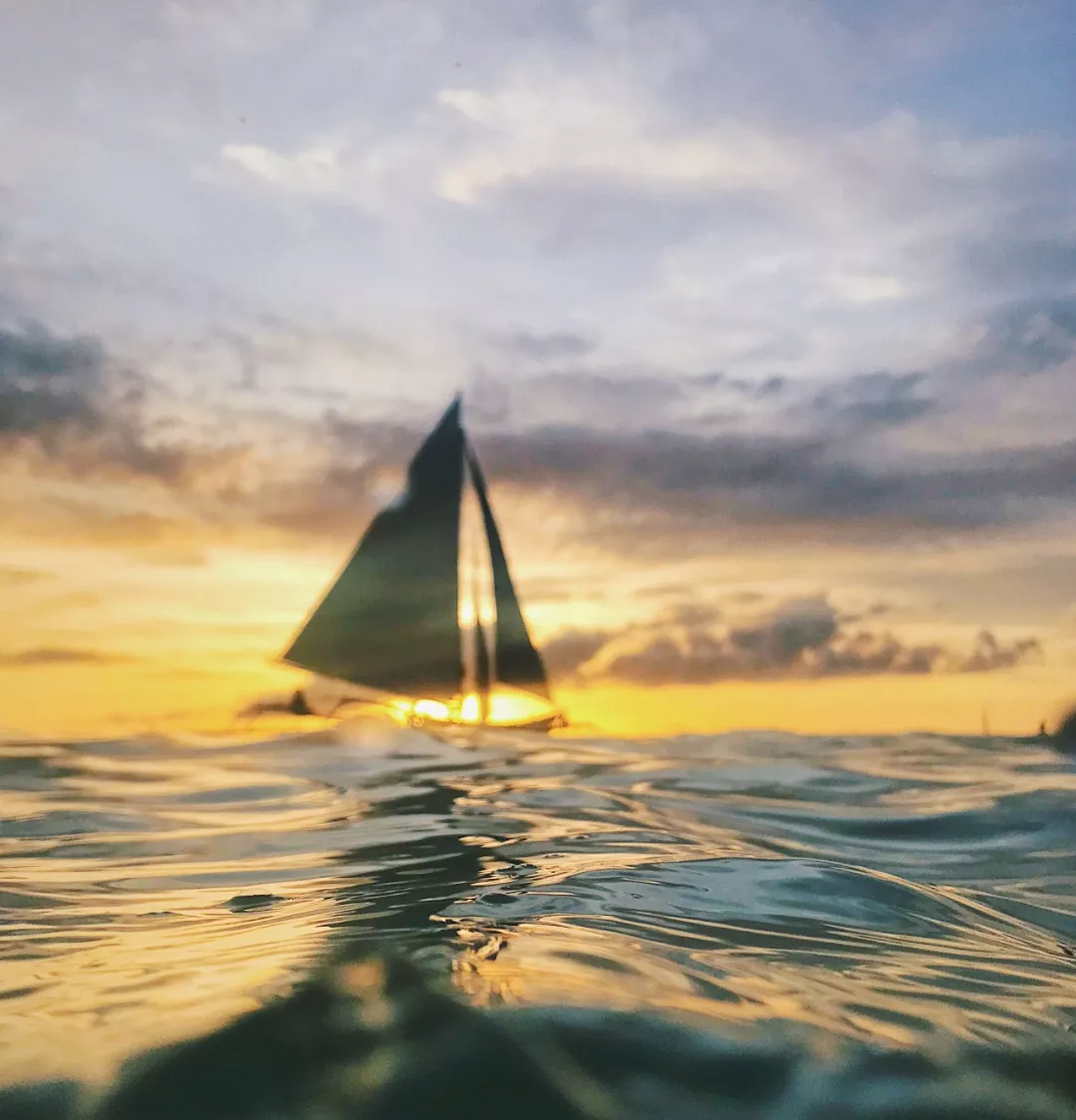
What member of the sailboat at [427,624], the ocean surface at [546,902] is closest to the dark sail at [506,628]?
the sailboat at [427,624]

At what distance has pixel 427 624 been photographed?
36812 millimetres

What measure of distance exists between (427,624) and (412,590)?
158cm

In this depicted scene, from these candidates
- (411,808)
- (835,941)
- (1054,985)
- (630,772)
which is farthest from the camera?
(630,772)

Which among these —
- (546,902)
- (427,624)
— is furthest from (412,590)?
(546,902)

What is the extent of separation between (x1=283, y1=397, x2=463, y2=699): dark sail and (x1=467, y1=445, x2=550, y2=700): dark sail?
1625 millimetres

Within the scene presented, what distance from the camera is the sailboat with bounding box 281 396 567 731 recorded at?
3412cm

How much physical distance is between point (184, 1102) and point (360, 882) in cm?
205

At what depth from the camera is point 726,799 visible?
7320 mm

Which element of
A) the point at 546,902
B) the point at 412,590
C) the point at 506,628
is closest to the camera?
the point at 546,902

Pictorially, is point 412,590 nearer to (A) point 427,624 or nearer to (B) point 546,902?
(A) point 427,624

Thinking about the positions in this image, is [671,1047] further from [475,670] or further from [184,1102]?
[475,670]

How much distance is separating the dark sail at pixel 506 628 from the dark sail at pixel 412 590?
5.33 ft

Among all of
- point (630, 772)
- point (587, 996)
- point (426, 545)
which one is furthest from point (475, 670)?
point (587, 996)

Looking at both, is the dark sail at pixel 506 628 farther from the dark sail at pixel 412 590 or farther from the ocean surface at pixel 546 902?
the ocean surface at pixel 546 902
